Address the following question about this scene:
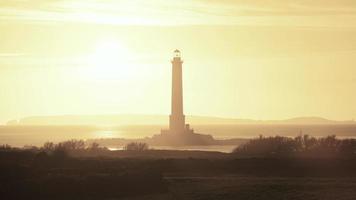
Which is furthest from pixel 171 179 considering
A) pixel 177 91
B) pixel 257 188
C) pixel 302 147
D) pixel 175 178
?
pixel 177 91

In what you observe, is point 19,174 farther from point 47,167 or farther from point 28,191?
point 47,167

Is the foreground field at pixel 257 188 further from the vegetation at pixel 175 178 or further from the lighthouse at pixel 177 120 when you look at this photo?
the lighthouse at pixel 177 120

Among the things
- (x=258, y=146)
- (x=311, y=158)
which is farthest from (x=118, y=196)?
(x=258, y=146)

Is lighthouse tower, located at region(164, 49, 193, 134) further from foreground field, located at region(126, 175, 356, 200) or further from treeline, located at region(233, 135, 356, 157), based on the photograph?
foreground field, located at region(126, 175, 356, 200)

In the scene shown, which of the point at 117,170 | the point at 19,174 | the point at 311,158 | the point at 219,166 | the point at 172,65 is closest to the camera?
the point at 19,174

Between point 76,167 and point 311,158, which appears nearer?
point 76,167

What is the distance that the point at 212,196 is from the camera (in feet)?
94.2

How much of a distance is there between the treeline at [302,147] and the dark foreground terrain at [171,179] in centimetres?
643

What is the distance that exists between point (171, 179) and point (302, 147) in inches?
761

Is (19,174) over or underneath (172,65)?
underneath

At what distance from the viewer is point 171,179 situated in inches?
1336

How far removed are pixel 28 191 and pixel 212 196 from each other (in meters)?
6.22

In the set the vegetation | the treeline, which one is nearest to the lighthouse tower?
the treeline

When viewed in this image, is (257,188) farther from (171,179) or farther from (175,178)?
(175,178)
